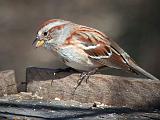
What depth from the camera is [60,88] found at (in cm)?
548

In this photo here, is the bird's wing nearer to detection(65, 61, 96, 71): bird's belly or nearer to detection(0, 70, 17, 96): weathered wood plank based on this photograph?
Result: detection(65, 61, 96, 71): bird's belly

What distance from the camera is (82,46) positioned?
6.13 meters

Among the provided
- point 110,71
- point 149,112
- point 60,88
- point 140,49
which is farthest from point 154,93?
point 140,49

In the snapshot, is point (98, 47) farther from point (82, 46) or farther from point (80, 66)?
point (80, 66)

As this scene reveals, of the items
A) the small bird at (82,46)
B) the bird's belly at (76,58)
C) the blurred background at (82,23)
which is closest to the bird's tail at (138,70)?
the small bird at (82,46)

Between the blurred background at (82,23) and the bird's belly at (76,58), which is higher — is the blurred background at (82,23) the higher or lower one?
the higher one

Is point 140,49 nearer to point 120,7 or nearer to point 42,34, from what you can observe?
point 120,7

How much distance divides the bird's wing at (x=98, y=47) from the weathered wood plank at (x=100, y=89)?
0.59 meters

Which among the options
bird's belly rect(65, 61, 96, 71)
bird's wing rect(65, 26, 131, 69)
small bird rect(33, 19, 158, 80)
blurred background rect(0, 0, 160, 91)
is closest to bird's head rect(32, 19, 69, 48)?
small bird rect(33, 19, 158, 80)

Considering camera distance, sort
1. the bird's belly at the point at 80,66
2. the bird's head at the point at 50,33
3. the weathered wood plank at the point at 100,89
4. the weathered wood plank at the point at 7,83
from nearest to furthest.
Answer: the weathered wood plank at the point at 100,89 → the weathered wood plank at the point at 7,83 → the bird's belly at the point at 80,66 → the bird's head at the point at 50,33

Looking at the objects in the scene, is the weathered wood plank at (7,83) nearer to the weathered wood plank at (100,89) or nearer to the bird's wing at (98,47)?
the weathered wood plank at (100,89)

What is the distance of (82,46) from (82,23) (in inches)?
230

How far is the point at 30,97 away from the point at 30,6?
711 cm

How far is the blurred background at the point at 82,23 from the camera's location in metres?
11.0
